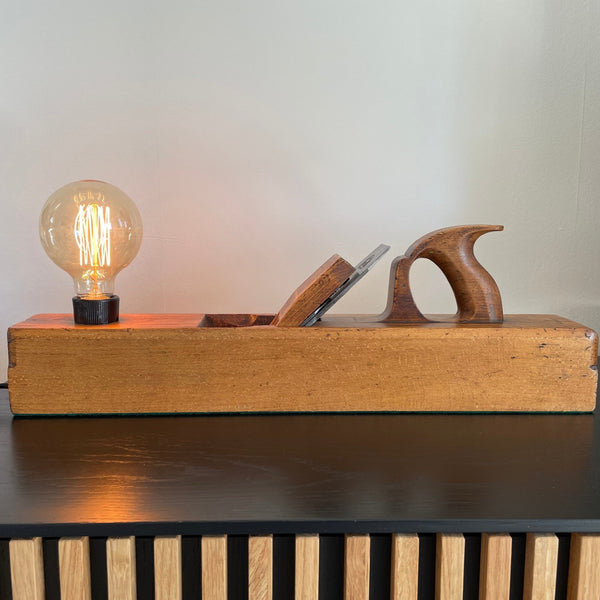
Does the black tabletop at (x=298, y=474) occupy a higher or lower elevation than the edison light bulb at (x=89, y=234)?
lower

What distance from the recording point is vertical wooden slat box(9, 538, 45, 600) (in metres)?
0.59

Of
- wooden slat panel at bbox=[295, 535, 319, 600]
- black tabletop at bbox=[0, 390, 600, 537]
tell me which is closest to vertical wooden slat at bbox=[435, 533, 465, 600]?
black tabletop at bbox=[0, 390, 600, 537]

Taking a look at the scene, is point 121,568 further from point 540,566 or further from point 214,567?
point 540,566

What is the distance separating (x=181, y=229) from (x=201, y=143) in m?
0.19

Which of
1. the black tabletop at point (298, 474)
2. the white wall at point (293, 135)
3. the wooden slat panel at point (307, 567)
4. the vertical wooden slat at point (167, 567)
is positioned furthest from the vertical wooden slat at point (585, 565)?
the white wall at point (293, 135)

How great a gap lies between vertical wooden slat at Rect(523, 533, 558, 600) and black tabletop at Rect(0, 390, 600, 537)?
0.7 inches

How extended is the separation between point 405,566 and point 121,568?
290 millimetres

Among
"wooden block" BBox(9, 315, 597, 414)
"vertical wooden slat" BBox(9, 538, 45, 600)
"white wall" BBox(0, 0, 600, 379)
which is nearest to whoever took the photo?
"vertical wooden slat" BBox(9, 538, 45, 600)

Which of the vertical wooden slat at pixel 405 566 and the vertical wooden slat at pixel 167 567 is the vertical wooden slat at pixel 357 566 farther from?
the vertical wooden slat at pixel 167 567

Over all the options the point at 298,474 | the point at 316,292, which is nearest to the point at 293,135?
the point at 316,292

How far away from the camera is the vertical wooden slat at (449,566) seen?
61cm

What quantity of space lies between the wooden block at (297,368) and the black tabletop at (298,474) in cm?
3

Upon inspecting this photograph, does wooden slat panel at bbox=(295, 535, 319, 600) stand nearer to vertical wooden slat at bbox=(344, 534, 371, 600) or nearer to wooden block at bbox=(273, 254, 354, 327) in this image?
vertical wooden slat at bbox=(344, 534, 371, 600)

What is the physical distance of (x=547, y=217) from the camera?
54.4 inches
